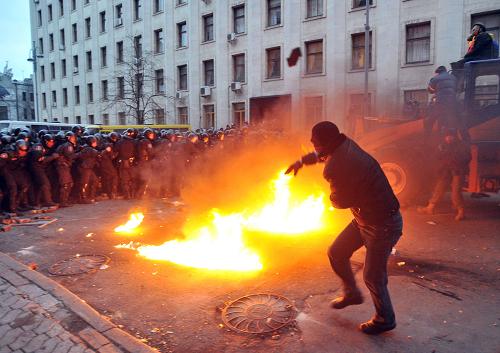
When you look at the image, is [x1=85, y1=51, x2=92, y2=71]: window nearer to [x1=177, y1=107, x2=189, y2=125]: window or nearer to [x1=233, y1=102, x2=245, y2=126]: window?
[x1=177, y1=107, x2=189, y2=125]: window

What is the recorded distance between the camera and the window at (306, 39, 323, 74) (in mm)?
23703

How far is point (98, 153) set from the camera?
34.4 ft

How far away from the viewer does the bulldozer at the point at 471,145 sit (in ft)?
25.5

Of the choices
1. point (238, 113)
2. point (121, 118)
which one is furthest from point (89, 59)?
point (238, 113)

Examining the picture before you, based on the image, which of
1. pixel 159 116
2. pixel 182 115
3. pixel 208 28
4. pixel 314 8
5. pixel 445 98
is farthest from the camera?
pixel 159 116

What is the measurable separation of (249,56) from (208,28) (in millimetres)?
4995

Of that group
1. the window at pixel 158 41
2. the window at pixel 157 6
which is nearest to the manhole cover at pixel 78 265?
the window at pixel 158 41

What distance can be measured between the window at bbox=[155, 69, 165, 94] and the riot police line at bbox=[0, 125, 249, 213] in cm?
Answer: 2139

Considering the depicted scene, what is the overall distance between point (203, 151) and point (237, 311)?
8751mm

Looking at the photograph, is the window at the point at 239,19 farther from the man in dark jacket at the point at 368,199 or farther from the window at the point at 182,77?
the man in dark jacket at the point at 368,199

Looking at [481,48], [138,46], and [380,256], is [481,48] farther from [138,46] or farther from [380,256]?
[138,46]

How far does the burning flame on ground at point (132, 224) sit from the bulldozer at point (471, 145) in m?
5.31

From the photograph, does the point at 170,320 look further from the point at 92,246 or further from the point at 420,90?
the point at 420,90

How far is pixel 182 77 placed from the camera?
3147 cm
